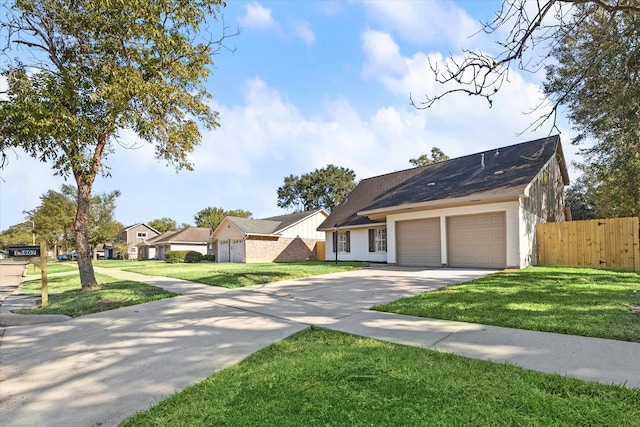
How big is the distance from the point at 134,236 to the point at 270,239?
122 ft

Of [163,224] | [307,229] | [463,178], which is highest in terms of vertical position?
[463,178]

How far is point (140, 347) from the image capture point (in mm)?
4648

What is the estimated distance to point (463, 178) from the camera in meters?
15.4

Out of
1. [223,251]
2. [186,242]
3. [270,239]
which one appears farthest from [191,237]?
[270,239]

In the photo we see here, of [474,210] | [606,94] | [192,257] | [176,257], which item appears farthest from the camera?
[192,257]

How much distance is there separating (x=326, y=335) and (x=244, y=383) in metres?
1.75

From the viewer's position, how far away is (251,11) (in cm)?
916

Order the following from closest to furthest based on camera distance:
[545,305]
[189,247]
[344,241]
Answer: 1. [545,305]
2. [344,241]
3. [189,247]

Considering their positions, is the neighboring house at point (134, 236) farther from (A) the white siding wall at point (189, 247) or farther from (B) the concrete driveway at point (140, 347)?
(B) the concrete driveway at point (140, 347)

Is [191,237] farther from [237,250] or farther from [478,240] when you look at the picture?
[478,240]

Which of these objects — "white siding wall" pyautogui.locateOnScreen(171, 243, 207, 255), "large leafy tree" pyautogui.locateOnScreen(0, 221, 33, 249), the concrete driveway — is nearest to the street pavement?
the concrete driveway

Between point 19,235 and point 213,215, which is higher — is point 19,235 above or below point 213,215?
below

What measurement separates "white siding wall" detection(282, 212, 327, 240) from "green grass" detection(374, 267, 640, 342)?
Answer: 795 inches

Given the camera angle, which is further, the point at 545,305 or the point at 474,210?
the point at 474,210
